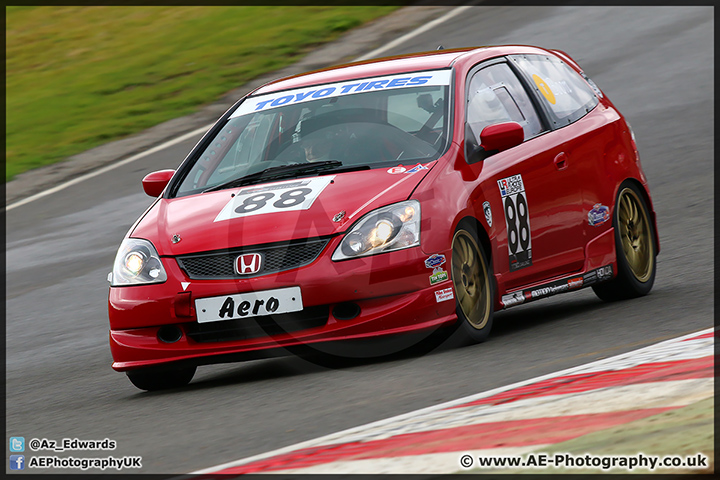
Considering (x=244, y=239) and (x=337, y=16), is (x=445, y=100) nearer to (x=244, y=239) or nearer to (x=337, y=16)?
(x=244, y=239)

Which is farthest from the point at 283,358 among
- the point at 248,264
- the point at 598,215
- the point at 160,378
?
the point at 598,215

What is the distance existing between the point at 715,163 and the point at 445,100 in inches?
241

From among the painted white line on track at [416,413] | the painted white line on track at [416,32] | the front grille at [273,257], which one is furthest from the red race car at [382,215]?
the painted white line on track at [416,32]

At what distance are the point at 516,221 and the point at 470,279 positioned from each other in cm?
61

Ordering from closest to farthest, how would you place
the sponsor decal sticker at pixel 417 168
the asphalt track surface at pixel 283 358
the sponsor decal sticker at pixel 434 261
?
the asphalt track surface at pixel 283 358
the sponsor decal sticker at pixel 434 261
the sponsor decal sticker at pixel 417 168

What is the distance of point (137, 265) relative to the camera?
6.57 meters

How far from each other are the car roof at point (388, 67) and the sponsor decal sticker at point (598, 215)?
3.91ft

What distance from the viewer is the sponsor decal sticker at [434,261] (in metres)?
6.30

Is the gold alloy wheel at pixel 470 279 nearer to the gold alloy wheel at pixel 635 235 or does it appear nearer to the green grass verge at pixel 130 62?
the gold alloy wheel at pixel 635 235

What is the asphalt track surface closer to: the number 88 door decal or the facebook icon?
the facebook icon

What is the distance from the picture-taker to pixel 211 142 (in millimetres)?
7789

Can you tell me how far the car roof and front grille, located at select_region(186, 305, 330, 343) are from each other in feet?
6.54

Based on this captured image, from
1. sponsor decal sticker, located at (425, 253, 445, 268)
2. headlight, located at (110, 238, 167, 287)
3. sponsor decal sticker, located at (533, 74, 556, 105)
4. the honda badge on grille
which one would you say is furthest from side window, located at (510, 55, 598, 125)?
headlight, located at (110, 238, 167, 287)

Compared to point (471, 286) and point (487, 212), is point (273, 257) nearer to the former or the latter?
point (471, 286)
